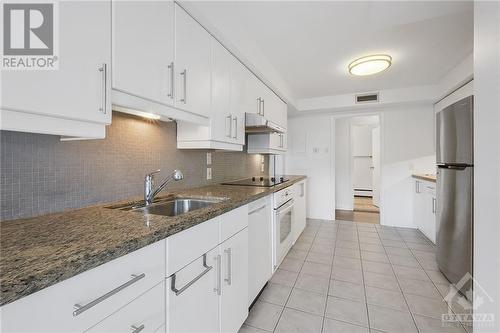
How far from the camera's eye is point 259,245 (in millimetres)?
1857

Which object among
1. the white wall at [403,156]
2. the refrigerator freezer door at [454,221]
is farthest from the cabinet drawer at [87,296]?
the white wall at [403,156]

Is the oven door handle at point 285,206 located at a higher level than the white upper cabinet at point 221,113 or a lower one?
lower

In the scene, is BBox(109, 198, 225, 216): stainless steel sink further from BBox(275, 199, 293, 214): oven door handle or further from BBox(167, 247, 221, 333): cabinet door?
BBox(275, 199, 293, 214): oven door handle

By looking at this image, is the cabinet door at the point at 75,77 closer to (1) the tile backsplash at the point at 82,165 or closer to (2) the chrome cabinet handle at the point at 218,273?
(1) the tile backsplash at the point at 82,165

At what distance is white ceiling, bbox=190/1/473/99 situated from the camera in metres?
1.72

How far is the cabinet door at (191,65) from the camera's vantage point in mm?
1377

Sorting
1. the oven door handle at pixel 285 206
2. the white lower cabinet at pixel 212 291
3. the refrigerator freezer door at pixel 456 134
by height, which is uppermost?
the refrigerator freezer door at pixel 456 134

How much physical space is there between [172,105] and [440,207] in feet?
9.03

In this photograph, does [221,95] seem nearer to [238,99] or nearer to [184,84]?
[238,99]

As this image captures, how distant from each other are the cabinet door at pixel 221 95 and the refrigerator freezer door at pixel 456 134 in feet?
6.45

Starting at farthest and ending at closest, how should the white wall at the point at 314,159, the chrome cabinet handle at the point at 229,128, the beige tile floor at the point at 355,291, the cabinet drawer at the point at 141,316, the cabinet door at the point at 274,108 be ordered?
1. the white wall at the point at 314,159
2. the cabinet door at the point at 274,108
3. the chrome cabinet handle at the point at 229,128
4. the beige tile floor at the point at 355,291
5. the cabinet drawer at the point at 141,316

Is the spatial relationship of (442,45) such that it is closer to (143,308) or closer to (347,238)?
(347,238)

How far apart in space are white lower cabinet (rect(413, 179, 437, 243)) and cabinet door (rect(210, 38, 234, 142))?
9.72ft

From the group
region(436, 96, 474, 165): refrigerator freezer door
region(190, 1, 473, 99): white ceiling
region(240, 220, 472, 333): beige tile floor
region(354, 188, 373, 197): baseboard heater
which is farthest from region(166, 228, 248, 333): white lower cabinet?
region(354, 188, 373, 197): baseboard heater
